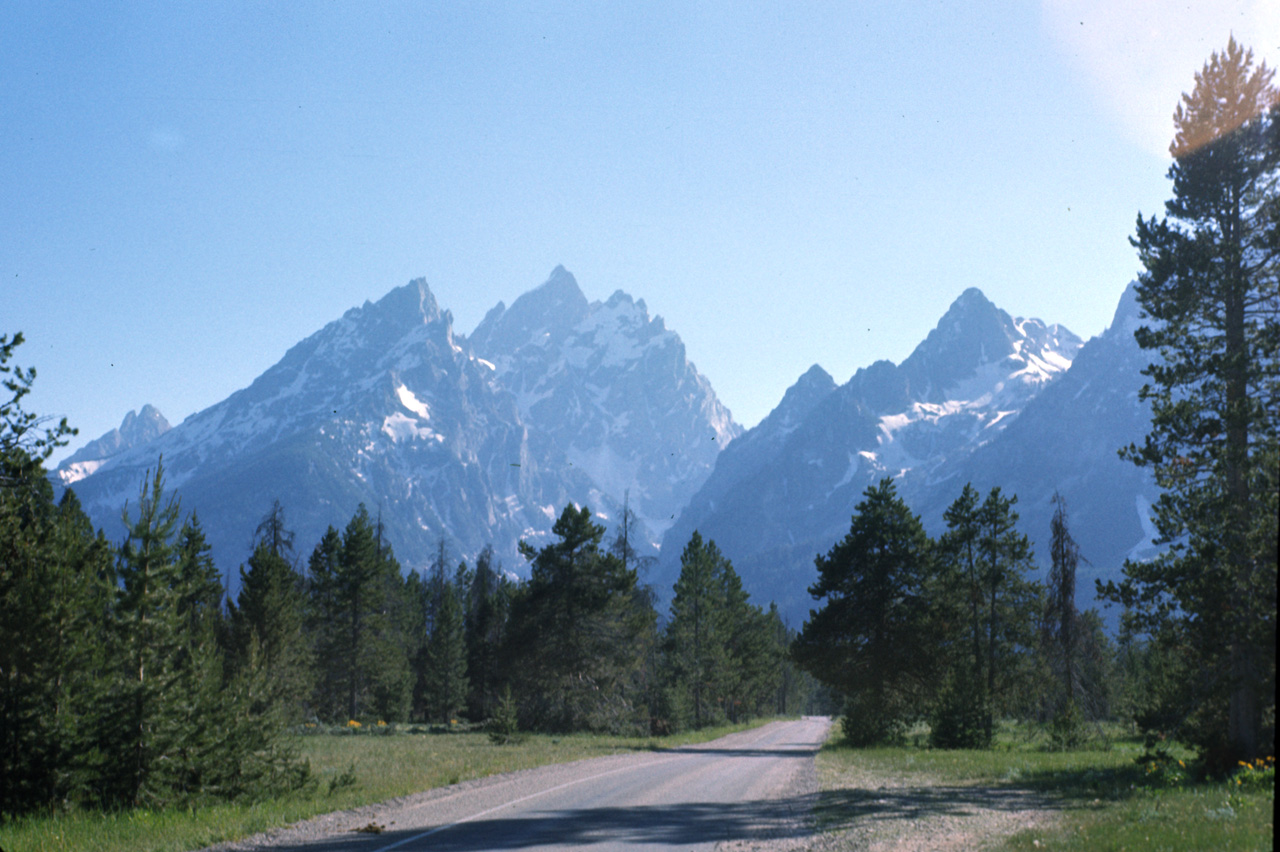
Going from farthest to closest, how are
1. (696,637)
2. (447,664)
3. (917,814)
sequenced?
1. (447,664)
2. (696,637)
3. (917,814)

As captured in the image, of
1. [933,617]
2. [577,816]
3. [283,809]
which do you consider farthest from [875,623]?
[283,809]

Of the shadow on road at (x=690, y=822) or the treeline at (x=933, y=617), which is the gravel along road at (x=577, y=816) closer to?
the shadow on road at (x=690, y=822)

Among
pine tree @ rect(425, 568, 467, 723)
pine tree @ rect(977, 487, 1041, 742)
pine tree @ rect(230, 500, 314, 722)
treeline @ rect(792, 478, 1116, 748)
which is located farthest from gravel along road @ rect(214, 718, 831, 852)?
pine tree @ rect(425, 568, 467, 723)

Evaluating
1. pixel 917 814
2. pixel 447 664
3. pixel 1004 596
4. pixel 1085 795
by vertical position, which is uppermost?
pixel 1004 596

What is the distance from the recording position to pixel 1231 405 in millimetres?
19281

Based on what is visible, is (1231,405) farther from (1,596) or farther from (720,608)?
(720,608)

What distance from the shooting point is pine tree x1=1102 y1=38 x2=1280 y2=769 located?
740 inches

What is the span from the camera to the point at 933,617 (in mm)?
42375

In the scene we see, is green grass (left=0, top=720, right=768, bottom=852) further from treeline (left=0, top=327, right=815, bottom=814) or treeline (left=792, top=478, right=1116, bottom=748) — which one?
treeline (left=792, top=478, right=1116, bottom=748)

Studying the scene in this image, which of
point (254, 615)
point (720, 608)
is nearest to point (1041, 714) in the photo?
point (720, 608)

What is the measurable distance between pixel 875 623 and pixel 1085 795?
24621 mm

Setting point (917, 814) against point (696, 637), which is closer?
point (917, 814)

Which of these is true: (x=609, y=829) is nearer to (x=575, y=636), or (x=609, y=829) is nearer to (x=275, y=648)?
(x=575, y=636)

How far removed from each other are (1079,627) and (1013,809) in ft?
92.3
